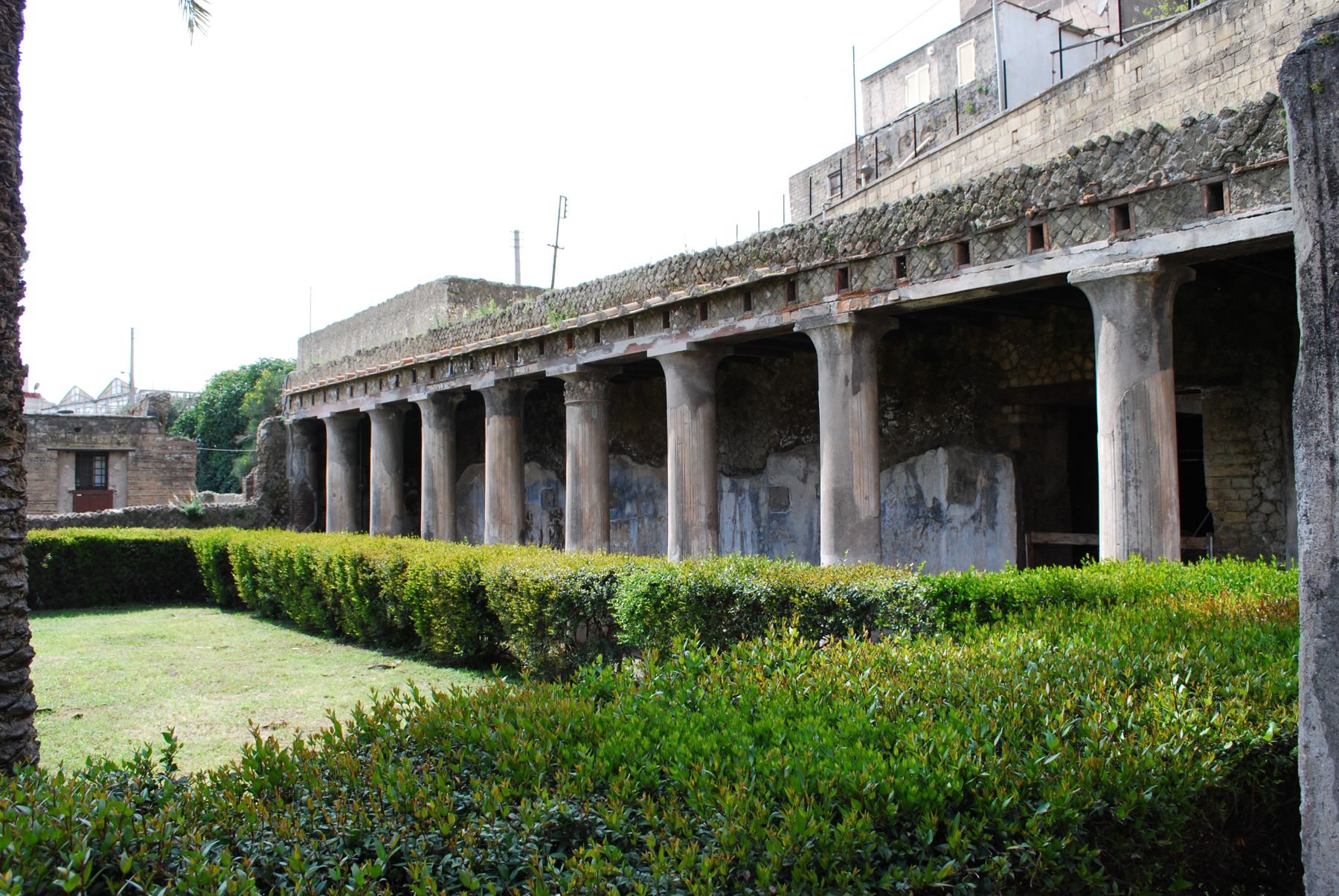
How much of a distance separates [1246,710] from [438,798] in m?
2.48

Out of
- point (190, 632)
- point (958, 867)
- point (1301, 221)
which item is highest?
point (1301, 221)

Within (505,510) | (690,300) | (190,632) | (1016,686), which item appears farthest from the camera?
(505,510)

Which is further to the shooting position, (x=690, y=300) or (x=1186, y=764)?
(x=690, y=300)

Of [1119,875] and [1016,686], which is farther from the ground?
[1016,686]

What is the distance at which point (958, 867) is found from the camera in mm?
2139

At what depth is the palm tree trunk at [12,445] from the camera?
421cm

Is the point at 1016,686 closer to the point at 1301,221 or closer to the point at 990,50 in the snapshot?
the point at 1301,221

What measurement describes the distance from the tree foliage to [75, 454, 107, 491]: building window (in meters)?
8.84

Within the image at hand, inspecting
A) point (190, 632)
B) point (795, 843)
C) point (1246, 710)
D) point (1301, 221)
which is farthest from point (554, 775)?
point (190, 632)

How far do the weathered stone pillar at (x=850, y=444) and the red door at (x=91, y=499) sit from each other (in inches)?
964

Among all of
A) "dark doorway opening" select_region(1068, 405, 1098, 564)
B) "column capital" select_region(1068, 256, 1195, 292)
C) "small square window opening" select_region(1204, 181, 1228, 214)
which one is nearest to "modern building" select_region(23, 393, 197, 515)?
"dark doorway opening" select_region(1068, 405, 1098, 564)

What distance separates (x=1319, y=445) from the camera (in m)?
2.48

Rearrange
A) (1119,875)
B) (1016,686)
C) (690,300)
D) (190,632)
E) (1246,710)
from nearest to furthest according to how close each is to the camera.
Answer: (1119,875)
(1246,710)
(1016,686)
(690,300)
(190,632)

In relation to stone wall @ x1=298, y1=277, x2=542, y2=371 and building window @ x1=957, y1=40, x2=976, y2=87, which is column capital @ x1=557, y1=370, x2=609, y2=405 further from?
building window @ x1=957, y1=40, x2=976, y2=87
